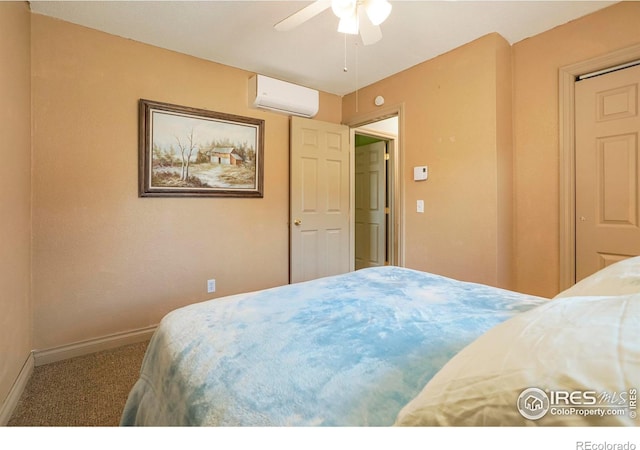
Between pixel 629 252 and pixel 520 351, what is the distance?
2373 mm

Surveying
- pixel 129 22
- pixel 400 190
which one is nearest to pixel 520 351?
pixel 400 190

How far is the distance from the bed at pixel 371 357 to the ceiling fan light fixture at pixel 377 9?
139cm

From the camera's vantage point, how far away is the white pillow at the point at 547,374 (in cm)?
36

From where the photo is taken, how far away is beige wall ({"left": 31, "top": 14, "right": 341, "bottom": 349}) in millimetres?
2137

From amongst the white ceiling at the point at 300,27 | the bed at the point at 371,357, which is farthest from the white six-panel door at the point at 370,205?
the bed at the point at 371,357

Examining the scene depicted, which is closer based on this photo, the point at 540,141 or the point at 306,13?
the point at 306,13

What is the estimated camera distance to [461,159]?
2574mm

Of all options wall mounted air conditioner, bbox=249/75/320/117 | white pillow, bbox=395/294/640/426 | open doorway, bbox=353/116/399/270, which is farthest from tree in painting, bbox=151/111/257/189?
white pillow, bbox=395/294/640/426

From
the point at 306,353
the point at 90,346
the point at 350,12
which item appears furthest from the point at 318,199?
the point at 306,353

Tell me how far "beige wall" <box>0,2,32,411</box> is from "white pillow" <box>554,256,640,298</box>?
2.51 meters

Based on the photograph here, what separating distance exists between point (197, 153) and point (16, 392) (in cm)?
199

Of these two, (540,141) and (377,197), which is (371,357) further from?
(377,197)

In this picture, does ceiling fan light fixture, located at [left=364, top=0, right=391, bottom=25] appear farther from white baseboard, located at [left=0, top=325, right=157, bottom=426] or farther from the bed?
white baseboard, located at [left=0, top=325, right=157, bottom=426]

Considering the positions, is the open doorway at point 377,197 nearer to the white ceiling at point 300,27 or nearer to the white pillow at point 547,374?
the white ceiling at point 300,27
